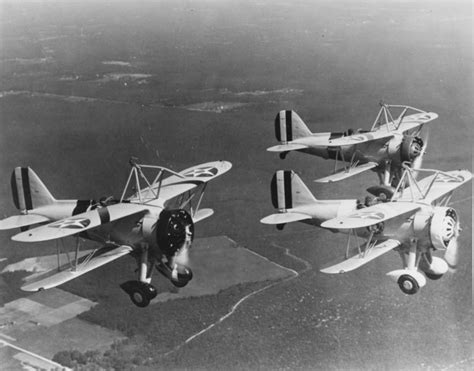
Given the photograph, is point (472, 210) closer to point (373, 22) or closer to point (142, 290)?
point (373, 22)

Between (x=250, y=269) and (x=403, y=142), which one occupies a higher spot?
(x=403, y=142)

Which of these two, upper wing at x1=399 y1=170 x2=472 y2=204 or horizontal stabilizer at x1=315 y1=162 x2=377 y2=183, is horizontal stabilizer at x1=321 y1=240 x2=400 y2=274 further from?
horizontal stabilizer at x1=315 y1=162 x2=377 y2=183

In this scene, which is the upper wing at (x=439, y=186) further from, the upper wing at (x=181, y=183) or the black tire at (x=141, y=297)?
the black tire at (x=141, y=297)

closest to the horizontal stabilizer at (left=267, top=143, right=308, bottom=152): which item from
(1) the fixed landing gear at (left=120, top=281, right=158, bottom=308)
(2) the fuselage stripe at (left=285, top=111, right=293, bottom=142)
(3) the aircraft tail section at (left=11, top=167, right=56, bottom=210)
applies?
(2) the fuselage stripe at (left=285, top=111, right=293, bottom=142)

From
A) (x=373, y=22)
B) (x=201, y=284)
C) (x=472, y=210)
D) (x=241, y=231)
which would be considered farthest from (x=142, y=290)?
Result: (x=373, y=22)

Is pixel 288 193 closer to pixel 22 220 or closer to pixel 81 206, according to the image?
pixel 81 206

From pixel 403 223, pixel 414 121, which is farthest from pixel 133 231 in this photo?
pixel 414 121
